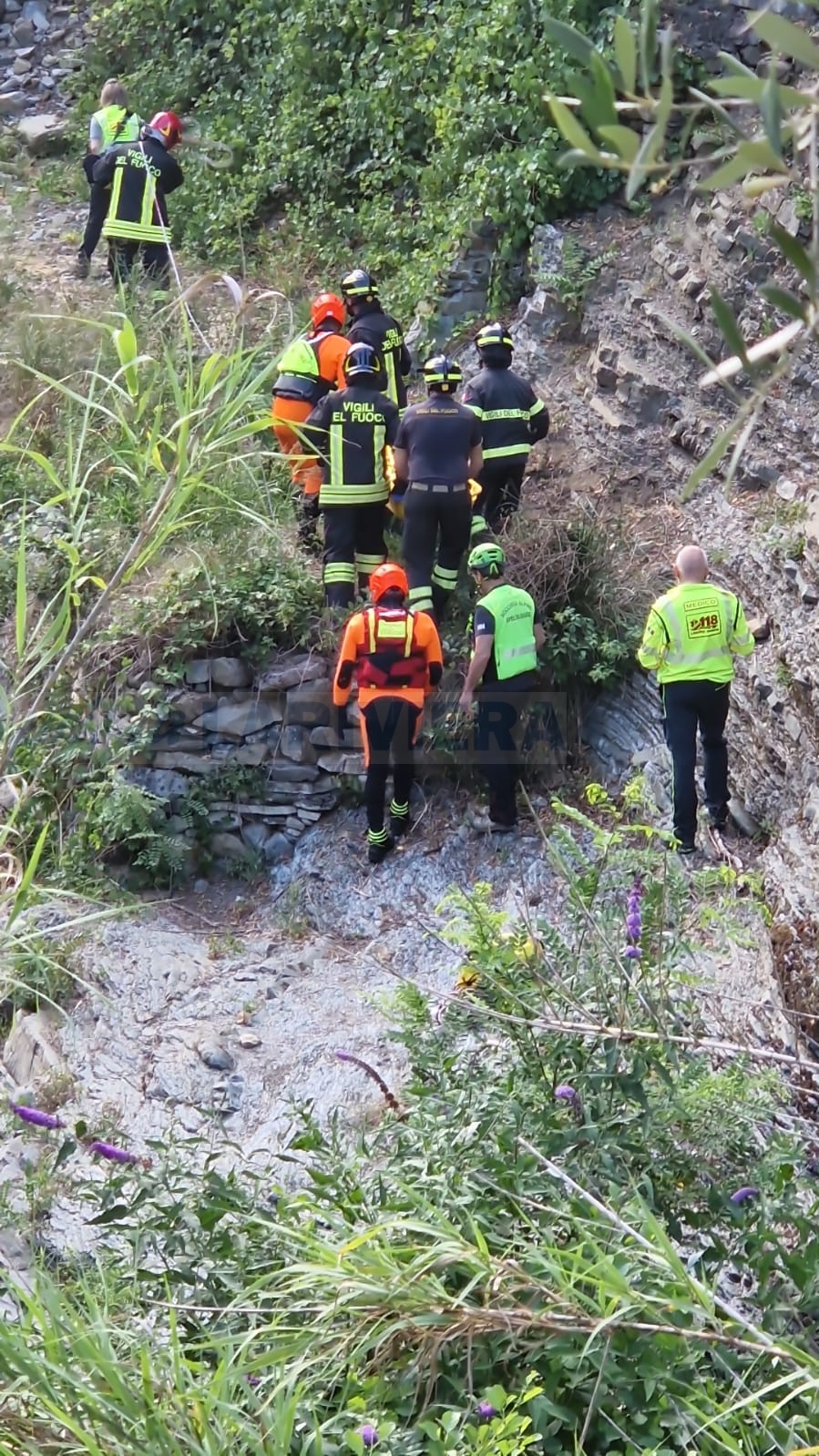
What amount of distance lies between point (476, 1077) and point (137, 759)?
15.0ft

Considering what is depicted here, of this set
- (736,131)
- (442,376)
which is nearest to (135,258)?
(442,376)

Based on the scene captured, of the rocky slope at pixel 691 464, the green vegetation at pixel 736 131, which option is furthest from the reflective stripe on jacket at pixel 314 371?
the green vegetation at pixel 736 131

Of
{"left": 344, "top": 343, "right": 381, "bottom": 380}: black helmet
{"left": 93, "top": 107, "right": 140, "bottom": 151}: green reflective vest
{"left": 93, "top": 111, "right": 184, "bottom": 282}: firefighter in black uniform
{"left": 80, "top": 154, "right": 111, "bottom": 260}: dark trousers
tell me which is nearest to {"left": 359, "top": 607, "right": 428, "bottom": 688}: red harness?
{"left": 344, "top": 343, "right": 381, "bottom": 380}: black helmet

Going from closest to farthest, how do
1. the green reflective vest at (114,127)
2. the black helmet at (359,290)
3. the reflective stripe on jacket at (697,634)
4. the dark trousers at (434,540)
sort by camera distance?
the reflective stripe on jacket at (697,634), the dark trousers at (434,540), the black helmet at (359,290), the green reflective vest at (114,127)

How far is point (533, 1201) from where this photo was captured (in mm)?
4266

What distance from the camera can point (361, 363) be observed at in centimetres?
888

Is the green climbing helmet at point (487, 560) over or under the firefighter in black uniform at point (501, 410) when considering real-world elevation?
under

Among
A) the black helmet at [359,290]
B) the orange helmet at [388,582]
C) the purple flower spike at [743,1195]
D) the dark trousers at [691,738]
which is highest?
the black helmet at [359,290]

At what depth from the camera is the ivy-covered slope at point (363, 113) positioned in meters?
11.3

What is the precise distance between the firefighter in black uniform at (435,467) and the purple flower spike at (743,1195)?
5.17 m

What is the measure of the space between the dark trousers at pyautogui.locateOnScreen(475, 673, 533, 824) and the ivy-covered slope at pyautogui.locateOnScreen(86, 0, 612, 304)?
13.8 feet

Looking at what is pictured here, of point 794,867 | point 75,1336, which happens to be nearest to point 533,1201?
point 75,1336

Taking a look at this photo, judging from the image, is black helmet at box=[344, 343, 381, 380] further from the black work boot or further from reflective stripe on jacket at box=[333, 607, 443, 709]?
the black work boot

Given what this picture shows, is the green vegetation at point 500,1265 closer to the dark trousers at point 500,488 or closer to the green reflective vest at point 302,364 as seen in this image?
the dark trousers at point 500,488
